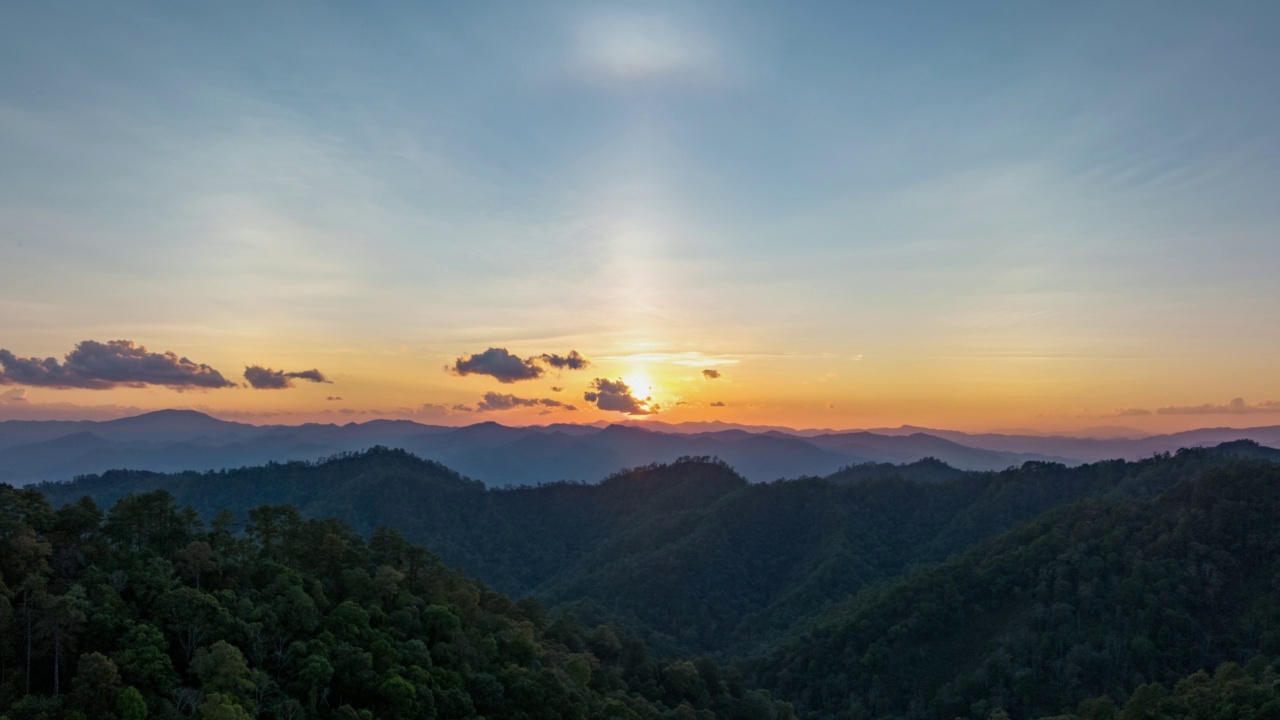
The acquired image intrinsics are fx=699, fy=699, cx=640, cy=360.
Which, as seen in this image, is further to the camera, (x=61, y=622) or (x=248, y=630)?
(x=248, y=630)

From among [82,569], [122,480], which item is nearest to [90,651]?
[82,569]

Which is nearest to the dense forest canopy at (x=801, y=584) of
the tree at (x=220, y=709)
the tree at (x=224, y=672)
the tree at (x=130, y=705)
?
the tree at (x=224, y=672)

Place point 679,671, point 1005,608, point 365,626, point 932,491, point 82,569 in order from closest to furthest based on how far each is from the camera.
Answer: point 82,569, point 365,626, point 679,671, point 1005,608, point 932,491

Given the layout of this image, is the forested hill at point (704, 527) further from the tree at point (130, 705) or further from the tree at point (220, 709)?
the tree at point (130, 705)

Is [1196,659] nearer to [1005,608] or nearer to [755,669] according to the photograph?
[1005,608]

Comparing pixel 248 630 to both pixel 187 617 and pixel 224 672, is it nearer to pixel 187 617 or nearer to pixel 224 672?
pixel 187 617

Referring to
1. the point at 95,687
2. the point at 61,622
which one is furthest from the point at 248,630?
the point at 61,622

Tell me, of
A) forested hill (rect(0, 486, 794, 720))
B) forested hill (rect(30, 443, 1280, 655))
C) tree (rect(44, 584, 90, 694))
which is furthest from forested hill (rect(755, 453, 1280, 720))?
tree (rect(44, 584, 90, 694))
